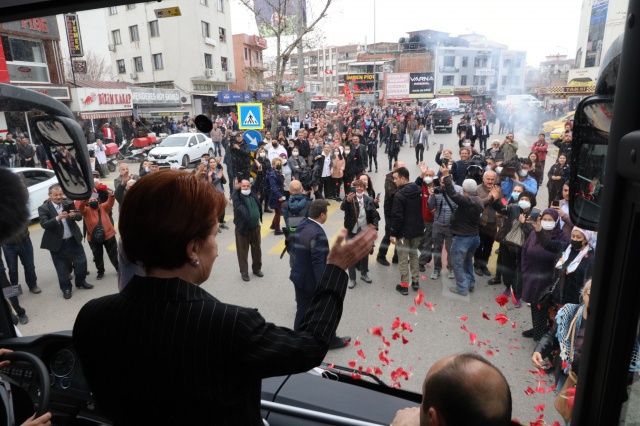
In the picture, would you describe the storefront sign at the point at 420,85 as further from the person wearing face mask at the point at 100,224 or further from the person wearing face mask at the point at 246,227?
the person wearing face mask at the point at 100,224

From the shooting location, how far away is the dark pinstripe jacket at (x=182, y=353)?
93cm

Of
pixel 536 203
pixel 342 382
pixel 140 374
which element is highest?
pixel 140 374

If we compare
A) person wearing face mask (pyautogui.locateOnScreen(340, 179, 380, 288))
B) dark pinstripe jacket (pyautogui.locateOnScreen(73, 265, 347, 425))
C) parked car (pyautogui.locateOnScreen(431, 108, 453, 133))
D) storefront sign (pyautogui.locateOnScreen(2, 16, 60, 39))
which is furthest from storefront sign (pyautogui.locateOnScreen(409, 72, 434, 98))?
parked car (pyautogui.locateOnScreen(431, 108, 453, 133))

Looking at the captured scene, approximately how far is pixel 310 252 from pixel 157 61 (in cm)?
192

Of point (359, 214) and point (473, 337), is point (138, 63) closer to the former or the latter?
point (359, 214)

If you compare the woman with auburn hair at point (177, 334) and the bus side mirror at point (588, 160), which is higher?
the bus side mirror at point (588, 160)

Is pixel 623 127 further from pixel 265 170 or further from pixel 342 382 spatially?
pixel 265 170

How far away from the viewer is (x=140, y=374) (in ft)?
3.16

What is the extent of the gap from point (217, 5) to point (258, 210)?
3.66 meters

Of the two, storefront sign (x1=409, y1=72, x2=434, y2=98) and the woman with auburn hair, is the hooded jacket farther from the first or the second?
the woman with auburn hair

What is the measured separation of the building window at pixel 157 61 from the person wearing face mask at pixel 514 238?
3.49 meters

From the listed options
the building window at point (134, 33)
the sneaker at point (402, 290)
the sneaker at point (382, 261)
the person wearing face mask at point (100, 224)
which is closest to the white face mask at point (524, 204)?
the sneaker at point (402, 290)

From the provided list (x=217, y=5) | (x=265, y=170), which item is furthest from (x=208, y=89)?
(x=265, y=170)

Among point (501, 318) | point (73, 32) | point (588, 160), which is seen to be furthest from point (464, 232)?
point (73, 32)
